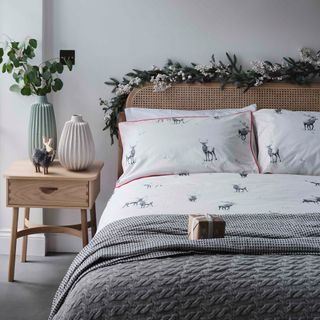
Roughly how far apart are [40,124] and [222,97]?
3.46 ft

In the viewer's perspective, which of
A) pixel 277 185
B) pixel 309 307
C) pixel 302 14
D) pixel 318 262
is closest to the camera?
pixel 309 307

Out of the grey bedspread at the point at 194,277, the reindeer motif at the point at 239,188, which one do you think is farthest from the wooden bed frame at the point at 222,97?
the grey bedspread at the point at 194,277

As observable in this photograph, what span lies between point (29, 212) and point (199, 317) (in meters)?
2.27

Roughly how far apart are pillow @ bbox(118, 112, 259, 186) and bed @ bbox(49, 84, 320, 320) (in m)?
0.47

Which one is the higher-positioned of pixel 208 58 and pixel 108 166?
pixel 208 58

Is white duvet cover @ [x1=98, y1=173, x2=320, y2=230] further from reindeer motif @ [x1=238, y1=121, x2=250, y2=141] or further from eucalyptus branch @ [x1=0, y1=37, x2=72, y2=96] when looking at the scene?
eucalyptus branch @ [x1=0, y1=37, x2=72, y2=96]

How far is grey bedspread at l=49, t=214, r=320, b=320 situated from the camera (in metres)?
1.94

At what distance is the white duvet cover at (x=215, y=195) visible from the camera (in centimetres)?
288

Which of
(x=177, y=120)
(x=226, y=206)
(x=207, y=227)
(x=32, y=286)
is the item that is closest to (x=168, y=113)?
(x=177, y=120)

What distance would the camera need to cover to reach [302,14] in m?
3.89

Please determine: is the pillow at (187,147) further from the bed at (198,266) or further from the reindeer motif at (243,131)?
the bed at (198,266)

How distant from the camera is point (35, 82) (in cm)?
372

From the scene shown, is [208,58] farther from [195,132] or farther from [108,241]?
[108,241]

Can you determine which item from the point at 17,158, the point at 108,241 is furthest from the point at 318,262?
the point at 17,158
